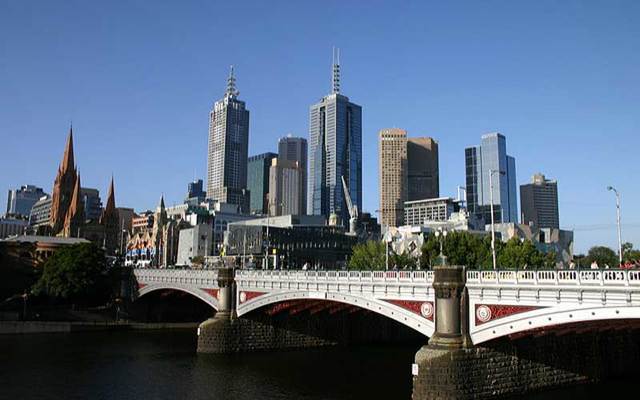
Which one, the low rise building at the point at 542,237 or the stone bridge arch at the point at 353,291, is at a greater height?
the low rise building at the point at 542,237

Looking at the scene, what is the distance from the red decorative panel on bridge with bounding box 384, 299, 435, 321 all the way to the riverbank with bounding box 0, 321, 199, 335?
169 feet

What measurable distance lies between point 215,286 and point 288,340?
38.1ft

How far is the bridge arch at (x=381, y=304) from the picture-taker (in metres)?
42.0

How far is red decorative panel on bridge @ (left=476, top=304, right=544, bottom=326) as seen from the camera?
1432 inches

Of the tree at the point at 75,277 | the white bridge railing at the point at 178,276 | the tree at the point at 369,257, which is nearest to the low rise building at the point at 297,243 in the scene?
the tree at the point at 369,257

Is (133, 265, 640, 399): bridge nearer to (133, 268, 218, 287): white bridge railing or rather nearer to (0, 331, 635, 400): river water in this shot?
(0, 331, 635, 400): river water

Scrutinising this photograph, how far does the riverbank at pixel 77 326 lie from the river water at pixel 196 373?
617 centimetres

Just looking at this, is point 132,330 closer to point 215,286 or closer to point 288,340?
point 215,286

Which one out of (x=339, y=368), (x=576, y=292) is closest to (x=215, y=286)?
(x=339, y=368)

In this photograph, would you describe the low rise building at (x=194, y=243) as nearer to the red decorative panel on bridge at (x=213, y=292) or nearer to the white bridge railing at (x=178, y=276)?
the white bridge railing at (x=178, y=276)

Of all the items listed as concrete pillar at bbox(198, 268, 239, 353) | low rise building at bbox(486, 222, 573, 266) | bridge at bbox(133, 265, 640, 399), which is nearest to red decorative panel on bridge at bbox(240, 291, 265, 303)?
concrete pillar at bbox(198, 268, 239, 353)

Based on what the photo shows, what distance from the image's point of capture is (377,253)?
97.8 m

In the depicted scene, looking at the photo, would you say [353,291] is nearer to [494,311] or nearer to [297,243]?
[494,311]

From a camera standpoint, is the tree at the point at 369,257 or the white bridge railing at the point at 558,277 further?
the tree at the point at 369,257
